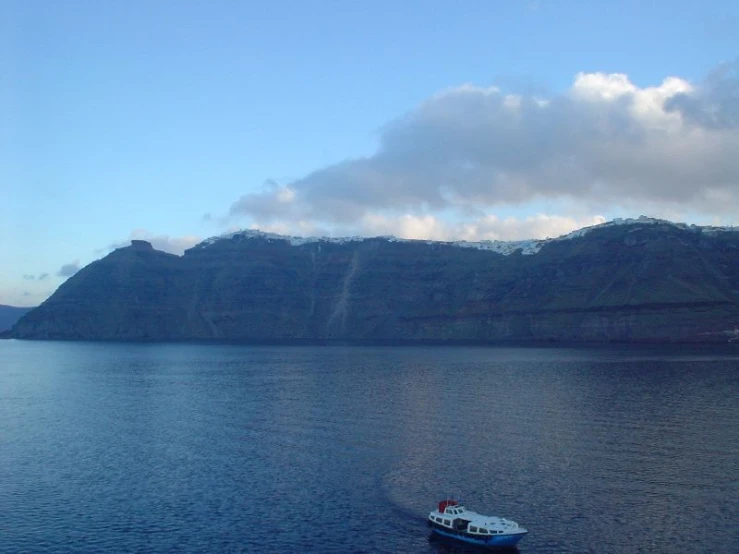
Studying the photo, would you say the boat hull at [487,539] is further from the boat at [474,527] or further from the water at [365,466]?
the water at [365,466]

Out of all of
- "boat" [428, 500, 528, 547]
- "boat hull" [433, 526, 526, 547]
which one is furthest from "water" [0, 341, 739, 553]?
"boat" [428, 500, 528, 547]

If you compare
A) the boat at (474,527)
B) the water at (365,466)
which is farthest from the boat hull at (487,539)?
the water at (365,466)

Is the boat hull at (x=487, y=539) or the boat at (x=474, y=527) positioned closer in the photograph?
the boat hull at (x=487, y=539)

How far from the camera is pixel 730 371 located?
138 meters

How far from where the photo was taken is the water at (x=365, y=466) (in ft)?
152

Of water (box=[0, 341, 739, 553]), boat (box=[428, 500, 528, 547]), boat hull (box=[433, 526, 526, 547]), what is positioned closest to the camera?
boat hull (box=[433, 526, 526, 547])

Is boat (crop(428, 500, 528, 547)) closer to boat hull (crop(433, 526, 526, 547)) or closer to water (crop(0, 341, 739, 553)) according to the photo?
boat hull (crop(433, 526, 526, 547))

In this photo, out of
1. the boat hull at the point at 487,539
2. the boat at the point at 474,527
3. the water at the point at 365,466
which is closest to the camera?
the boat hull at the point at 487,539

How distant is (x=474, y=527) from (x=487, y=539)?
1152 millimetres

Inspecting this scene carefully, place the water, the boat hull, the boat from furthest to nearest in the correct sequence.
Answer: the water, the boat, the boat hull

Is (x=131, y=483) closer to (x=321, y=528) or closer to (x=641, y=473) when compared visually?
(x=321, y=528)

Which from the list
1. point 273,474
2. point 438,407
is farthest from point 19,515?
point 438,407

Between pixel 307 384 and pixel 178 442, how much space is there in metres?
55.0

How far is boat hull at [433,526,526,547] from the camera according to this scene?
4403 centimetres
